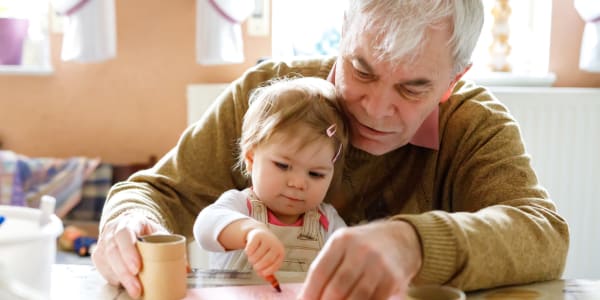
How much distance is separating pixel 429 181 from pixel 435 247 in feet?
1.71

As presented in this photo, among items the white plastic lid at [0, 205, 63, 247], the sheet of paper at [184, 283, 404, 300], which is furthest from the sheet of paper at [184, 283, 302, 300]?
the white plastic lid at [0, 205, 63, 247]

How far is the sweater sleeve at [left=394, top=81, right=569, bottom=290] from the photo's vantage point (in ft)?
3.08

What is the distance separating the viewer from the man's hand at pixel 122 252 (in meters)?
0.94

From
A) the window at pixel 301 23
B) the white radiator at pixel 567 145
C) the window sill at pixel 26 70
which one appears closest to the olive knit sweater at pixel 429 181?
the white radiator at pixel 567 145

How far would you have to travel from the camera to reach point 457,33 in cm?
121

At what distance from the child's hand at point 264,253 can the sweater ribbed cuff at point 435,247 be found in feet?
0.61

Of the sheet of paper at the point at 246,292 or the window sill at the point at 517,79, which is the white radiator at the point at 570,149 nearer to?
the window sill at the point at 517,79

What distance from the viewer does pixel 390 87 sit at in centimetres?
123

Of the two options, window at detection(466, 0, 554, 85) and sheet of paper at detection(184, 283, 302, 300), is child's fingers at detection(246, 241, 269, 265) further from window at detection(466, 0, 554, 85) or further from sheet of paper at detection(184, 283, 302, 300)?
window at detection(466, 0, 554, 85)

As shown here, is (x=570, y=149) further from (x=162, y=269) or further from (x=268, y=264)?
(x=162, y=269)

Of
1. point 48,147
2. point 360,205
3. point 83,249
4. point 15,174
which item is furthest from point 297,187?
point 48,147

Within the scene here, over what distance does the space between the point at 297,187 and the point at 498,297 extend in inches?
16.0

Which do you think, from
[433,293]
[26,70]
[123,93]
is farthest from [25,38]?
A: [433,293]

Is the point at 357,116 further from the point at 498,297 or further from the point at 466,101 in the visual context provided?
the point at 498,297
